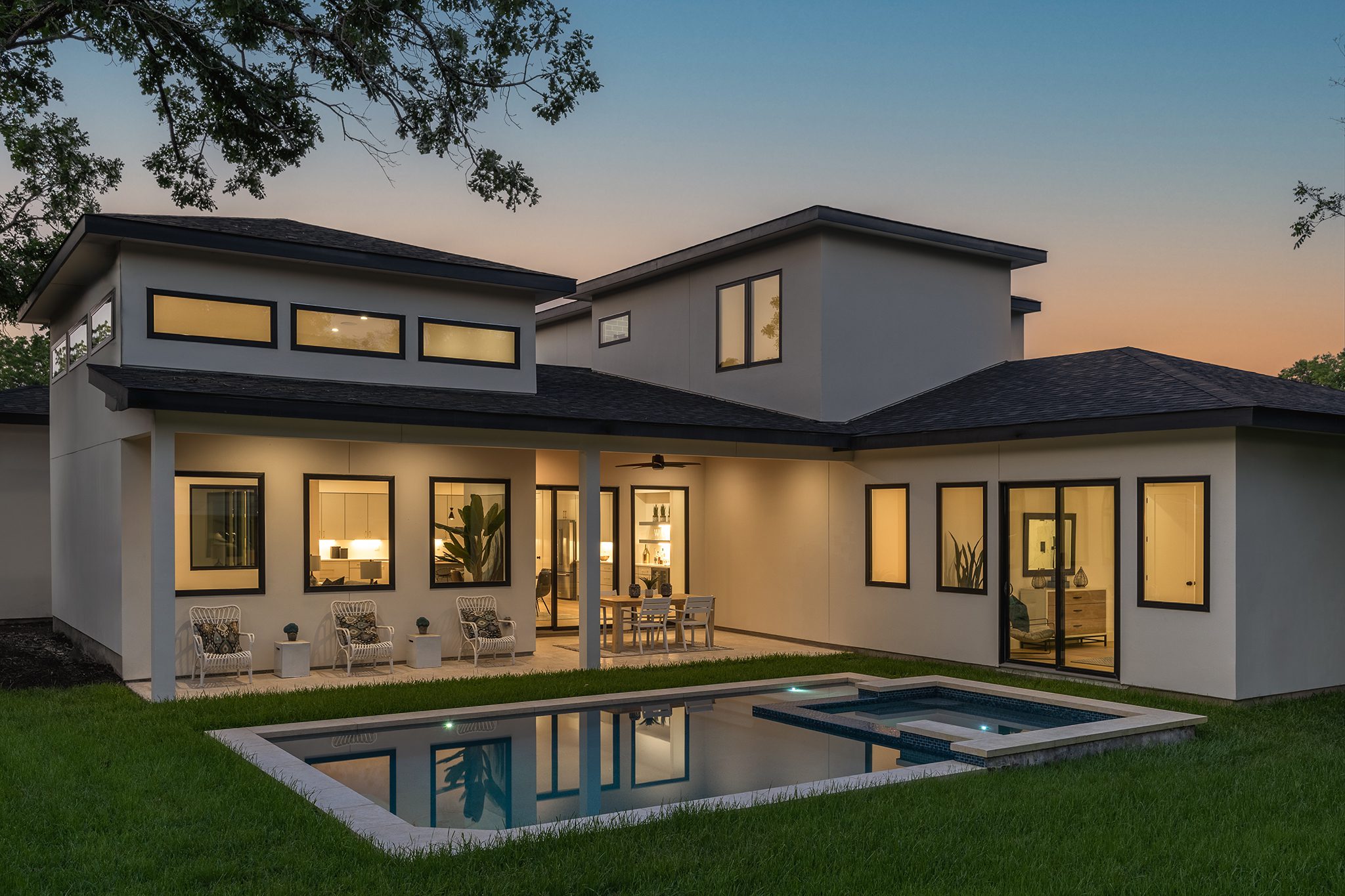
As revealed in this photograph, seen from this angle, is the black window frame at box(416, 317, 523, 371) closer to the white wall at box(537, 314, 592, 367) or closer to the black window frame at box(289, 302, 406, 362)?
the black window frame at box(289, 302, 406, 362)

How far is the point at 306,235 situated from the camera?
13750mm

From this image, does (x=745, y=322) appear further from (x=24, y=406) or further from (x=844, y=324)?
(x=24, y=406)

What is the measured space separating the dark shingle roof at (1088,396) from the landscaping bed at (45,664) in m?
10.1

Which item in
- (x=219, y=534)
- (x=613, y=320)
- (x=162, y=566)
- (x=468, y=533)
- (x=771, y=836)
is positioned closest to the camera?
(x=771, y=836)

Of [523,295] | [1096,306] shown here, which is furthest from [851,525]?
[1096,306]

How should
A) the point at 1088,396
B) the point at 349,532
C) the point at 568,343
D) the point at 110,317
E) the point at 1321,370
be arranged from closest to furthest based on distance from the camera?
the point at 110,317, the point at 1088,396, the point at 349,532, the point at 568,343, the point at 1321,370

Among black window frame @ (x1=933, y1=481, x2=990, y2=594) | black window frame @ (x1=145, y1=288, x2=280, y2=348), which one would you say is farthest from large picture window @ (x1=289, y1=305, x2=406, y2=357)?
black window frame @ (x1=933, y1=481, x2=990, y2=594)

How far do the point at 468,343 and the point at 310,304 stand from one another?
7.02 ft

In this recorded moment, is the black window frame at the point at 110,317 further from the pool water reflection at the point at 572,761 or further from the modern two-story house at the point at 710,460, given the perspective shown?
the pool water reflection at the point at 572,761

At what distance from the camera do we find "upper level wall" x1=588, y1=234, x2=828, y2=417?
15664mm

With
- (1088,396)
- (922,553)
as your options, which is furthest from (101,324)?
(1088,396)

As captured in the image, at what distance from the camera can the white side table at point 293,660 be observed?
1259cm

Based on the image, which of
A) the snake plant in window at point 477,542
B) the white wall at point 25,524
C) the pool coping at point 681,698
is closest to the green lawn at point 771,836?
the pool coping at point 681,698

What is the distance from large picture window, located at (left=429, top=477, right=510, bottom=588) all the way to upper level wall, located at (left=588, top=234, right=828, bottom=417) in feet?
14.7
